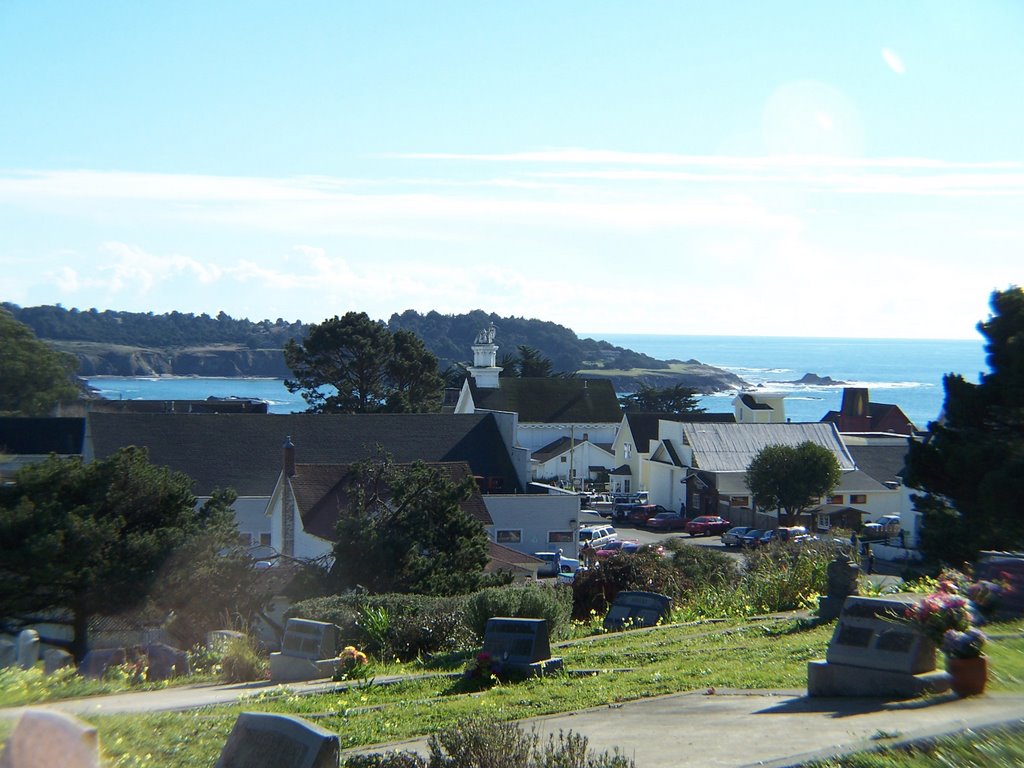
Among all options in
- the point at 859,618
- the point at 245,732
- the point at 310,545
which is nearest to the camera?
the point at 245,732

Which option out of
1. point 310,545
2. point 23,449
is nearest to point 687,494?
point 310,545

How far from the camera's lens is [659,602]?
17172 mm

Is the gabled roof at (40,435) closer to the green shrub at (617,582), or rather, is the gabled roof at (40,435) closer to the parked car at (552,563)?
the parked car at (552,563)

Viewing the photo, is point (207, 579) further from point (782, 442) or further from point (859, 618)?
point (782, 442)

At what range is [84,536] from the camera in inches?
776

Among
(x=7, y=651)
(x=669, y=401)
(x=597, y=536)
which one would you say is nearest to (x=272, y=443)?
(x=597, y=536)

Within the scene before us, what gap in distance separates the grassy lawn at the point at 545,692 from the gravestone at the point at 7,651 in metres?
7.25

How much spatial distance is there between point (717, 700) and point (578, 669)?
2.72 metres

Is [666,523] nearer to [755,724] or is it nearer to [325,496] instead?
[325,496]

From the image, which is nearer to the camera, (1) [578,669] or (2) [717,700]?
(2) [717,700]

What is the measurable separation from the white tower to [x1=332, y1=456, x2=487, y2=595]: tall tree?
176 ft

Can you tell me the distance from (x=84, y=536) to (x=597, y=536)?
29.5m

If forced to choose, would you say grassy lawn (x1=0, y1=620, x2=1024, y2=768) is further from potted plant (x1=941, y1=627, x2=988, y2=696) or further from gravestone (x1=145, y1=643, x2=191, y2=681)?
gravestone (x1=145, y1=643, x2=191, y2=681)

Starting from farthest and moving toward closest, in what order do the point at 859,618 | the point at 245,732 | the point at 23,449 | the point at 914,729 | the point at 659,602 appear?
1. the point at 23,449
2. the point at 659,602
3. the point at 859,618
4. the point at 914,729
5. the point at 245,732
